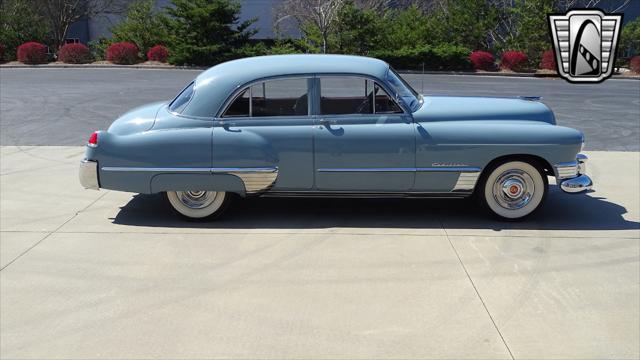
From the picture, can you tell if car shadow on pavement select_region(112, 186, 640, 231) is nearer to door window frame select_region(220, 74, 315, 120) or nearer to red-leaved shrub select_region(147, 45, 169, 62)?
door window frame select_region(220, 74, 315, 120)

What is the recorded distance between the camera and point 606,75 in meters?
22.3

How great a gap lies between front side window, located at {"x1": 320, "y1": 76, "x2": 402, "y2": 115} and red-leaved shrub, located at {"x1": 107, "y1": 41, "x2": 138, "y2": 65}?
2469cm

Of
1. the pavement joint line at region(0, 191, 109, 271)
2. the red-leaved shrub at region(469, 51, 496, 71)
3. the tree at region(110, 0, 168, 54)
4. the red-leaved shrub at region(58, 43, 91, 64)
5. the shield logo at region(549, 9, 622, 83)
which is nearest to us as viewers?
the pavement joint line at region(0, 191, 109, 271)

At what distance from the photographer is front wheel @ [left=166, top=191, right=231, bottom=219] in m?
6.71

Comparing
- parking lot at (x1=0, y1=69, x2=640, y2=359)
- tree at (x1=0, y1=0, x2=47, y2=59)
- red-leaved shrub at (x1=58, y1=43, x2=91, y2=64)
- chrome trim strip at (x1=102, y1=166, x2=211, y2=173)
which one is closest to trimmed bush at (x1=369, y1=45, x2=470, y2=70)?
red-leaved shrub at (x1=58, y1=43, x2=91, y2=64)

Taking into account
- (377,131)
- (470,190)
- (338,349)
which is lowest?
(338,349)

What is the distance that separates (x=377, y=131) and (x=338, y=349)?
9.42 feet

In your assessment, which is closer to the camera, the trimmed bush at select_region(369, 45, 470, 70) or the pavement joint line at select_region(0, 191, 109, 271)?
the pavement joint line at select_region(0, 191, 109, 271)

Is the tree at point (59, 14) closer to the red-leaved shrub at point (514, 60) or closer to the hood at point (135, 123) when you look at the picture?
the red-leaved shrub at point (514, 60)

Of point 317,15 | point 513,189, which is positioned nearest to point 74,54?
point 317,15

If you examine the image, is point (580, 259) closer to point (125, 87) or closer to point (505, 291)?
point (505, 291)

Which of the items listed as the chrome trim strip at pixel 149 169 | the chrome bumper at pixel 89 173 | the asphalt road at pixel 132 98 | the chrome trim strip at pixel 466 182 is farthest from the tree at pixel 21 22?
the chrome trim strip at pixel 466 182

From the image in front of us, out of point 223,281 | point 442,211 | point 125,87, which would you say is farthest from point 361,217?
point 125,87

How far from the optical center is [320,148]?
654 cm
